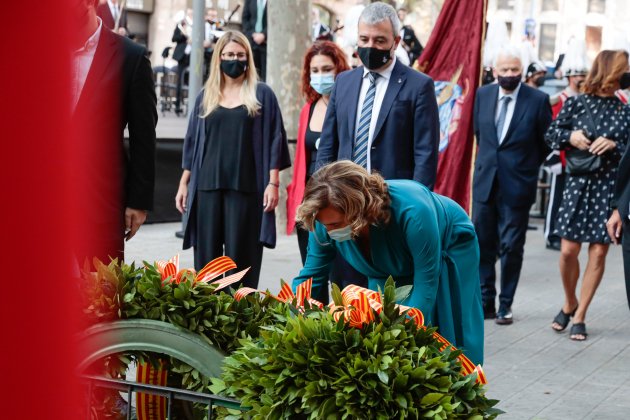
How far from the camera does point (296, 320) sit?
105 inches

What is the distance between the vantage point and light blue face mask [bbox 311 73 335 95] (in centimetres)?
688

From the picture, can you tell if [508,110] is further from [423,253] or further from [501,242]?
[423,253]

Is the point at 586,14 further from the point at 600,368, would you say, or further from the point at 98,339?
the point at 98,339

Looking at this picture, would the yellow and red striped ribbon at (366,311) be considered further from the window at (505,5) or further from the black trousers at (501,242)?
the window at (505,5)

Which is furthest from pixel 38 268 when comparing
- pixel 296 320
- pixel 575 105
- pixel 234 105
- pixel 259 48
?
pixel 259 48

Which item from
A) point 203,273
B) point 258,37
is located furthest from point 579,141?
point 258,37

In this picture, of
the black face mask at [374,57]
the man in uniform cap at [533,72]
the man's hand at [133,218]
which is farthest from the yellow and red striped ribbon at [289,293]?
the man in uniform cap at [533,72]

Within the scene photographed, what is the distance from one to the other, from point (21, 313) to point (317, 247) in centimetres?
283

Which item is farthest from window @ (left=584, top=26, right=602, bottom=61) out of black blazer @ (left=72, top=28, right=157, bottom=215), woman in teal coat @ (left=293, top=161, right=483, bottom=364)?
black blazer @ (left=72, top=28, right=157, bottom=215)

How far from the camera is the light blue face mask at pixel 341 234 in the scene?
12.1 feet

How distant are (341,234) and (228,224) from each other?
2.94m

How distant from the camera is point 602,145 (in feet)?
24.8

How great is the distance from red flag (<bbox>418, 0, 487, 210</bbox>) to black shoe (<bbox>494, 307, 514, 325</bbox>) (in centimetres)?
104

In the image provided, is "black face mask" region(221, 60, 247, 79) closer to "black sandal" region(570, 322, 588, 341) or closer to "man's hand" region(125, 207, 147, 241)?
"man's hand" region(125, 207, 147, 241)
